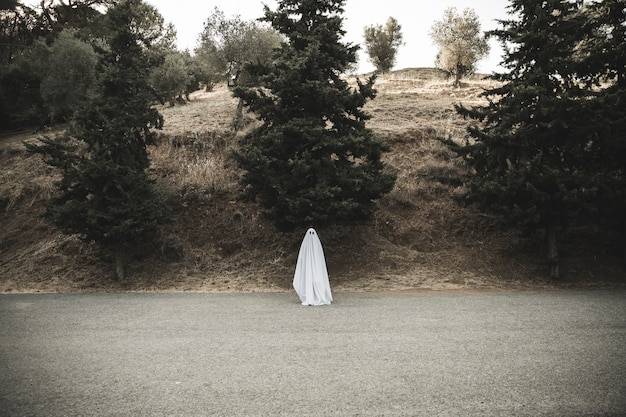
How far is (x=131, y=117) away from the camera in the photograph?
46.7 feet

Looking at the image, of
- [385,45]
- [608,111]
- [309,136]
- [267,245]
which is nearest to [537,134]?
[608,111]

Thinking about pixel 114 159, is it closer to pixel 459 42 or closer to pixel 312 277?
pixel 312 277

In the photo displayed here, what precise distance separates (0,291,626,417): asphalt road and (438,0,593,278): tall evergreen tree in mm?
3472

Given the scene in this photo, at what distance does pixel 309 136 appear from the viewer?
13758 mm

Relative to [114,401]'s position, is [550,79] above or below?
above

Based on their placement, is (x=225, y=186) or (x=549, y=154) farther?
(x=225, y=186)

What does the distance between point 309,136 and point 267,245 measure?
17.5 ft

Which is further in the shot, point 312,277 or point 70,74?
point 70,74

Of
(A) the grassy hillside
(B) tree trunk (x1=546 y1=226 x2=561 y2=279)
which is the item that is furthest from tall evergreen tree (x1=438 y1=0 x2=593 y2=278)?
(A) the grassy hillside

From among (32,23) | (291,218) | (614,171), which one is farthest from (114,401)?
(32,23)

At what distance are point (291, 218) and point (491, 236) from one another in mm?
8705

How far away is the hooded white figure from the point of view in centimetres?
1098

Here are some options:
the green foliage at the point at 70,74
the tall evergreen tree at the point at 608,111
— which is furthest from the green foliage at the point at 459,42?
the green foliage at the point at 70,74

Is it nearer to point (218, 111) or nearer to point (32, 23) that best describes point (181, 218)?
point (218, 111)
